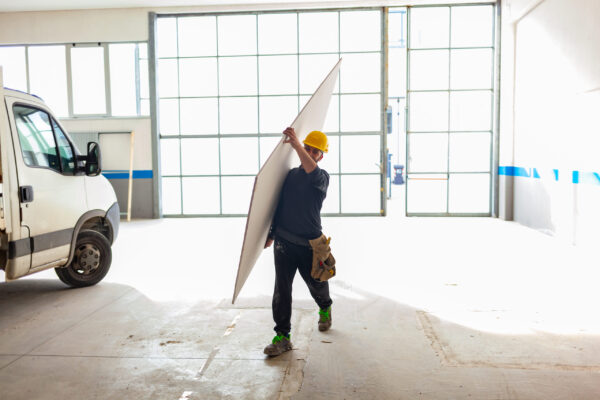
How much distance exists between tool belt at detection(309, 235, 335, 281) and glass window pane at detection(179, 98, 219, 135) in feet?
30.1

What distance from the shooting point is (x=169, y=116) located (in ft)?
41.3

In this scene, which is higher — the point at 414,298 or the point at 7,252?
the point at 7,252

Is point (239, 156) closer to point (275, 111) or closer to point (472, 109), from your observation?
point (275, 111)

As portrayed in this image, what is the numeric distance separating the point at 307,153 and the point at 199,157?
31.0ft

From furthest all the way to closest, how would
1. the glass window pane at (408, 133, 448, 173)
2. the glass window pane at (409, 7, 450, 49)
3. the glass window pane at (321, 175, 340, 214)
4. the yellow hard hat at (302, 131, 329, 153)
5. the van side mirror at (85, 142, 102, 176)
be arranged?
the glass window pane at (321, 175, 340, 214) → the glass window pane at (408, 133, 448, 173) → the glass window pane at (409, 7, 450, 49) → the van side mirror at (85, 142, 102, 176) → the yellow hard hat at (302, 131, 329, 153)

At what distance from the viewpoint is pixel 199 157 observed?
12.6 meters

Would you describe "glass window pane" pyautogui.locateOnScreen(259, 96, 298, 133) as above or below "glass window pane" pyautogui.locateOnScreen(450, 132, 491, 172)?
above

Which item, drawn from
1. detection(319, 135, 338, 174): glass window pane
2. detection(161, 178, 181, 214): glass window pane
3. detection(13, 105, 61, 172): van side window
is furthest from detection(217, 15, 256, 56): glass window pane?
detection(13, 105, 61, 172): van side window

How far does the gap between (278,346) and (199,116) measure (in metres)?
9.81

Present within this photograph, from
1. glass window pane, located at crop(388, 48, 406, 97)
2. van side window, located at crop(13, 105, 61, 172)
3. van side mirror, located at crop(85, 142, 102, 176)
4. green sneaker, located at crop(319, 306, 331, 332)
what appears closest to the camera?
green sneaker, located at crop(319, 306, 331, 332)

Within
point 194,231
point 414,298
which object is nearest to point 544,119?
point 414,298

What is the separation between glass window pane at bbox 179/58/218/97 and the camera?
1238 cm

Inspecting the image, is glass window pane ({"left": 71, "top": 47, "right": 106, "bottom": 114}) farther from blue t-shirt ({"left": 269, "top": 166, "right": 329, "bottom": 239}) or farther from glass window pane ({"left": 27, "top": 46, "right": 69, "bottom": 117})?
blue t-shirt ({"left": 269, "top": 166, "right": 329, "bottom": 239})

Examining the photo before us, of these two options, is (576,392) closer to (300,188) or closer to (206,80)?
→ (300,188)
